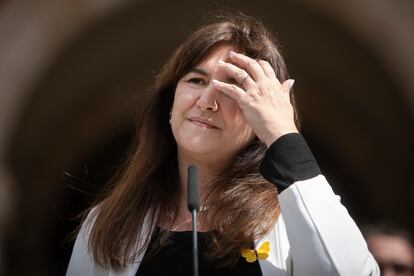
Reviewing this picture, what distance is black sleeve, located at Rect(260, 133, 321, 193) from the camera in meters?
1.95

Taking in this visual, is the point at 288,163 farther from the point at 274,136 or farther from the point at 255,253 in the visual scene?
the point at 255,253

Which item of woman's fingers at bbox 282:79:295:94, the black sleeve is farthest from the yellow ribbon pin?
woman's fingers at bbox 282:79:295:94

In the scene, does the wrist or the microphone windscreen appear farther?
the wrist

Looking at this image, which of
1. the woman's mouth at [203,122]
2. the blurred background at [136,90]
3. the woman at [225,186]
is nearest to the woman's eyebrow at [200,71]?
the woman at [225,186]

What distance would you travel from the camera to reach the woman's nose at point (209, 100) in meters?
2.15

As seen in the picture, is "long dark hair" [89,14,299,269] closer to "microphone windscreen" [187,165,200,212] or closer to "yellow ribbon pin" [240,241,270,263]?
"yellow ribbon pin" [240,241,270,263]

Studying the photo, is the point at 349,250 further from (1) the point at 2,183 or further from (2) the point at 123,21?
(2) the point at 123,21

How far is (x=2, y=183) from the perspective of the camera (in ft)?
15.1

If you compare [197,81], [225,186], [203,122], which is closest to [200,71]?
[197,81]

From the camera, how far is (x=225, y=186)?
2.23m

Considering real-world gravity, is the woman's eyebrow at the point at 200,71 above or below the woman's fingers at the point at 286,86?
above

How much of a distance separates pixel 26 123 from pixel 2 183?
2.40 feet

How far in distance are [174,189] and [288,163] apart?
0.46 m

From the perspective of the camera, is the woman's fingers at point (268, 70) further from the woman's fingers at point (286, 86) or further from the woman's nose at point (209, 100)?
the woman's nose at point (209, 100)
